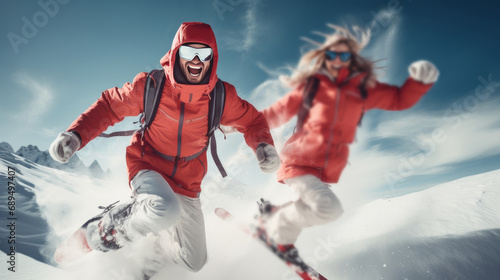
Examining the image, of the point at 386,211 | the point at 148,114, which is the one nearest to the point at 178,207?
the point at 148,114

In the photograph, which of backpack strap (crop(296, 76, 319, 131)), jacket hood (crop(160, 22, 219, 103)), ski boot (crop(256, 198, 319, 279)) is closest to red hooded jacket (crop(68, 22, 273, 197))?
jacket hood (crop(160, 22, 219, 103))

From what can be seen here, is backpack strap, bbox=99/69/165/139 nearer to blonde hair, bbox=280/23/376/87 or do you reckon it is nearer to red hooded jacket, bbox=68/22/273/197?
red hooded jacket, bbox=68/22/273/197

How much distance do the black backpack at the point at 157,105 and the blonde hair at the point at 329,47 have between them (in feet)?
5.71

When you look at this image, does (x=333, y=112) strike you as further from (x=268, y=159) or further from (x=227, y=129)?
(x=227, y=129)

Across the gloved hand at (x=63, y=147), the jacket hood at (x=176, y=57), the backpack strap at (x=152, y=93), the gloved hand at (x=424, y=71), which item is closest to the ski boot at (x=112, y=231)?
the gloved hand at (x=63, y=147)

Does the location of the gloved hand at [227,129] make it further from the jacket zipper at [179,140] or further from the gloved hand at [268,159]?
the gloved hand at [268,159]

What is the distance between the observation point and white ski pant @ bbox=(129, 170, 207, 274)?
2988mm

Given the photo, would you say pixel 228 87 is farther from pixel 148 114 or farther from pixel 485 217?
pixel 485 217

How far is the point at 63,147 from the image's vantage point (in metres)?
2.78

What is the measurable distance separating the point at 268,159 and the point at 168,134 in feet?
5.37

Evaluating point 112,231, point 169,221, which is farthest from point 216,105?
point 112,231

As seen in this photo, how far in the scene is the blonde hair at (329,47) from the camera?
183 centimetres

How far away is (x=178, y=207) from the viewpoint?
3143 millimetres

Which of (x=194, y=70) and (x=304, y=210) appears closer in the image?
(x=304, y=210)
